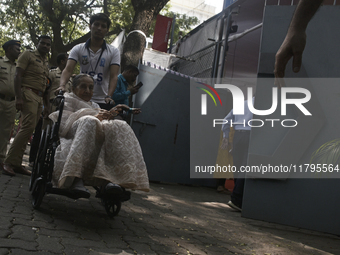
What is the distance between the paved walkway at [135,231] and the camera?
2.87 meters

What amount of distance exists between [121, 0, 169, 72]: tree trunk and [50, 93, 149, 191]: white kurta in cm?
580

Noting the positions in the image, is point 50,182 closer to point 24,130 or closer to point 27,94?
point 24,130

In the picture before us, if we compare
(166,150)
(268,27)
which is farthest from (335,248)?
(166,150)

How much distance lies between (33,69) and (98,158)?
3114 mm

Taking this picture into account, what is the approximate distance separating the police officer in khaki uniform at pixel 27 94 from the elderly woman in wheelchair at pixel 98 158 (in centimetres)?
228

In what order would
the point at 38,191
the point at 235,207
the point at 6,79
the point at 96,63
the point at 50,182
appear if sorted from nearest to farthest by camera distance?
1. the point at 50,182
2. the point at 38,191
3. the point at 96,63
4. the point at 6,79
5. the point at 235,207

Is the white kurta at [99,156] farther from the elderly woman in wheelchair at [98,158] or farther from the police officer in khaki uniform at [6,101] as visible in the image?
the police officer in khaki uniform at [6,101]

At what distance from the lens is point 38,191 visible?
146 inches

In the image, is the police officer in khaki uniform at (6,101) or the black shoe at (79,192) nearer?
the black shoe at (79,192)

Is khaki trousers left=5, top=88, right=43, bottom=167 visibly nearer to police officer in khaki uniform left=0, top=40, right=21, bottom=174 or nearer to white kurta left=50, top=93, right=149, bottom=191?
police officer in khaki uniform left=0, top=40, right=21, bottom=174

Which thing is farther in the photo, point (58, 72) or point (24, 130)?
point (58, 72)

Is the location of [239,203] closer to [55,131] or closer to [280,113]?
[280,113]

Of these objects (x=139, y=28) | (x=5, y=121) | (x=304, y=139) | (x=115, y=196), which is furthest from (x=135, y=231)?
(x=139, y=28)

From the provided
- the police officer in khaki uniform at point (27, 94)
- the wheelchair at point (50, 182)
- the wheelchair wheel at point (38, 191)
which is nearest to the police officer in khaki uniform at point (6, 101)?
the police officer in khaki uniform at point (27, 94)
